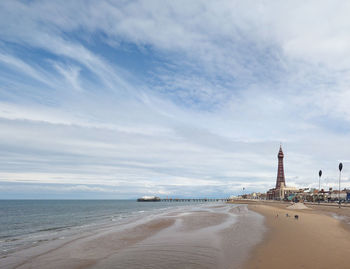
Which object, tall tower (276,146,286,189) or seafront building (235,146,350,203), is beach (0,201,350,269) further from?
tall tower (276,146,286,189)

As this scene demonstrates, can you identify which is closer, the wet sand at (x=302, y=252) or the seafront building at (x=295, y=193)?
the wet sand at (x=302, y=252)

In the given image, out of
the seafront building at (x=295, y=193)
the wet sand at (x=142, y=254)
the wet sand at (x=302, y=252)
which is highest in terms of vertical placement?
the wet sand at (x=302, y=252)

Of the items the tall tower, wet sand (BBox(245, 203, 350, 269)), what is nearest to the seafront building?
the tall tower

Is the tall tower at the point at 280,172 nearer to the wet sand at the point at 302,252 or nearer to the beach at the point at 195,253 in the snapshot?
the wet sand at the point at 302,252

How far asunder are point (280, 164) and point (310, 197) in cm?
5458

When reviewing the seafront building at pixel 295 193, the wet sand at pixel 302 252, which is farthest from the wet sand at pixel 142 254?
the seafront building at pixel 295 193

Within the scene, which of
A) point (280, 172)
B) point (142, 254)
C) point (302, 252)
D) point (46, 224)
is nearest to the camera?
point (302, 252)

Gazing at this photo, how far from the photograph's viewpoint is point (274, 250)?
11.9 meters

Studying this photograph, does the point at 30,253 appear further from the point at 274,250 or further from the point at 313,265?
the point at 313,265

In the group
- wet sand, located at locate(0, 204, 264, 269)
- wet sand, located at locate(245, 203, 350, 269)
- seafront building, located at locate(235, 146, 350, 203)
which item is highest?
wet sand, located at locate(245, 203, 350, 269)

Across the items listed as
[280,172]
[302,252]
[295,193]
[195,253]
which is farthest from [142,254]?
[280,172]

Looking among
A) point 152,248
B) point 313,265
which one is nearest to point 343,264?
point 313,265

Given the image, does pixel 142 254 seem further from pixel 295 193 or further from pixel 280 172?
pixel 280 172

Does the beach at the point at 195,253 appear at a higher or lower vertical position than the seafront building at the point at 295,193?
higher
